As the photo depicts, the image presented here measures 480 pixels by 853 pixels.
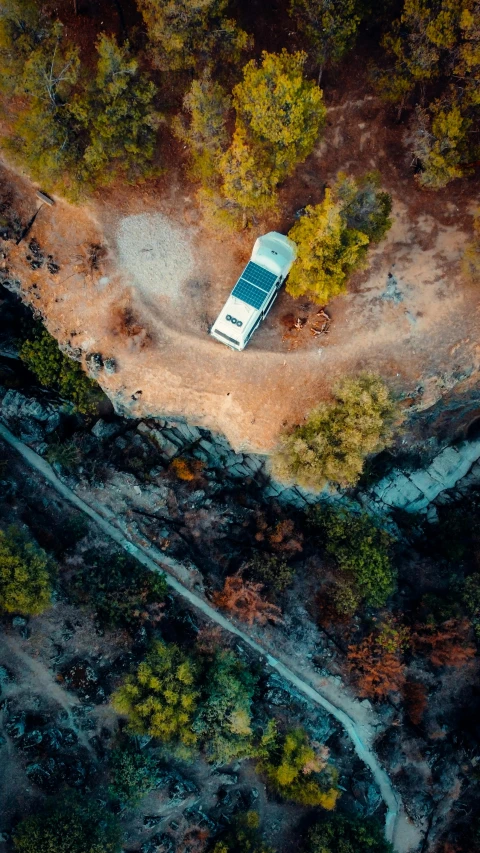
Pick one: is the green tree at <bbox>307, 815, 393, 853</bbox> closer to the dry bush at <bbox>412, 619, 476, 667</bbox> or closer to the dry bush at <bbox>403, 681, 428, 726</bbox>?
the dry bush at <bbox>403, 681, 428, 726</bbox>

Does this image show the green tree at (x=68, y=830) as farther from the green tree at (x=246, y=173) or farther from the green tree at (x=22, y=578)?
the green tree at (x=246, y=173)

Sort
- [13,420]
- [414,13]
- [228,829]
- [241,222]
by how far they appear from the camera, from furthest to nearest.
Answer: [13,420] < [228,829] < [241,222] < [414,13]

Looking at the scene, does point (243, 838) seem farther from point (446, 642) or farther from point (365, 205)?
point (365, 205)

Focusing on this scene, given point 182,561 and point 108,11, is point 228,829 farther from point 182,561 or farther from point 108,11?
point 108,11

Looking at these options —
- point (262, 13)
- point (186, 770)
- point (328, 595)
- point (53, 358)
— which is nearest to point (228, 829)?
point (186, 770)

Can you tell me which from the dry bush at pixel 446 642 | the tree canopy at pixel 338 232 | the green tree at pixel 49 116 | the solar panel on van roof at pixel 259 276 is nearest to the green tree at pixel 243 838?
the dry bush at pixel 446 642

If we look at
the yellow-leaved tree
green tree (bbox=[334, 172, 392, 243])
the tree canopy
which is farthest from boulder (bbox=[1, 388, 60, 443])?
green tree (bbox=[334, 172, 392, 243])
